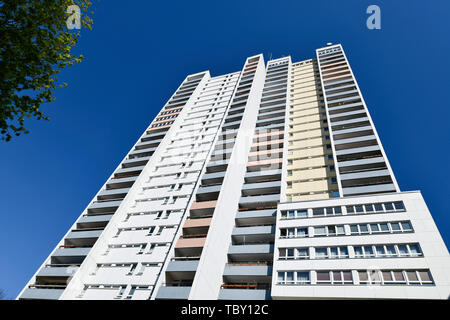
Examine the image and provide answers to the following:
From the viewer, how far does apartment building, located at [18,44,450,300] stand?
22.0 metres

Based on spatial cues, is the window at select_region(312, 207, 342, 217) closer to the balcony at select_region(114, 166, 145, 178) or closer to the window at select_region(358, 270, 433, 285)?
the window at select_region(358, 270, 433, 285)

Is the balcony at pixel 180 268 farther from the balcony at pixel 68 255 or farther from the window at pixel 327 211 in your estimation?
the window at pixel 327 211

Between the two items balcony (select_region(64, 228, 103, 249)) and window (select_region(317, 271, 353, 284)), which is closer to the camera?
window (select_region(317, 271, 353, 284))

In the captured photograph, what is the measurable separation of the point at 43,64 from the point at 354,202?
1106 inches

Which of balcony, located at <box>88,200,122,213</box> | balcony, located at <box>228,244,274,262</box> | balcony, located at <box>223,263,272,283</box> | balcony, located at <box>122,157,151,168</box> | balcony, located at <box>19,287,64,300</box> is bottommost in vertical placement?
balcony, located at <box>19,287,64,300</box>

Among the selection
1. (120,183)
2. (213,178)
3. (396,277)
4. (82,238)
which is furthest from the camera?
(120,183)

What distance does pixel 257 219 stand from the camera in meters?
31.3

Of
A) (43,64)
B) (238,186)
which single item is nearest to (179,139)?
(238,186)

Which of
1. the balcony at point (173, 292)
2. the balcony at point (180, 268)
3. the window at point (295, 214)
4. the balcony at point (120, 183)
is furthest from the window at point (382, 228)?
the balcony at point (120, 183)

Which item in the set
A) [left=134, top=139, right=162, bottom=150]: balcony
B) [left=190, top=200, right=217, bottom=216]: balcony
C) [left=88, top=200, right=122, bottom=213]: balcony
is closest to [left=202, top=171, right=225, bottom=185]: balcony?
[left=190, top=200, right=217, bottom=216]: balcony

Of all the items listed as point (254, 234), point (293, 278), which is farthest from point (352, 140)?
point (293, 278)

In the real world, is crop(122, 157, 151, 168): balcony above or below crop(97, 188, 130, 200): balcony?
above

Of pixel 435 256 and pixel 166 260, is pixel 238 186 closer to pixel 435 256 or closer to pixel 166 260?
pixel 166 260

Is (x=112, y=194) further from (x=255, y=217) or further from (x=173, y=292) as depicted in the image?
(x=255, y=217)
